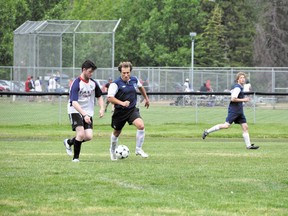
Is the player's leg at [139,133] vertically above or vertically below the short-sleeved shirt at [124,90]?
below

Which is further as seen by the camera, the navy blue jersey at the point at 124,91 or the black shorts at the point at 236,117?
the black shorts at the point at 236,117

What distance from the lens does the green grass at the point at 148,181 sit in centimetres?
959

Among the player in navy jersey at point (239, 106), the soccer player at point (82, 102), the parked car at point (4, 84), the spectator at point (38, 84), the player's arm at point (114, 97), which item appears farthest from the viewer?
the parked car at point (4, 84)

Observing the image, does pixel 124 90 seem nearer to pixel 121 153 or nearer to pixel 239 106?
pixel 121 153

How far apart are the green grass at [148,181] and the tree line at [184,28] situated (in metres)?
49.6

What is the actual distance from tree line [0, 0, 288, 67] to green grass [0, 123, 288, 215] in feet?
163

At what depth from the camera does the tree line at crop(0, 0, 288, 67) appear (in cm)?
7062

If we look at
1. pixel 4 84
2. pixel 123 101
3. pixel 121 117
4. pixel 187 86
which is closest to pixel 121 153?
pixel 121 117

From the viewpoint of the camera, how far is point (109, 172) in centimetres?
1347

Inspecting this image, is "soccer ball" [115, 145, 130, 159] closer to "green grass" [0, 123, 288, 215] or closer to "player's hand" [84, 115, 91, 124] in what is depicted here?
"green grass" [0, 123, 288, 215]

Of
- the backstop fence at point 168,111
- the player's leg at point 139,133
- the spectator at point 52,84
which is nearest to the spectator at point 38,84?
the spectator at point 52,84

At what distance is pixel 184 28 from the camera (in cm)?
7406

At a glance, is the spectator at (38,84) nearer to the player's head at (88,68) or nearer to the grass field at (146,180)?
the grass field at (146,180)

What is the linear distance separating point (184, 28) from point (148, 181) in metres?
62.4
